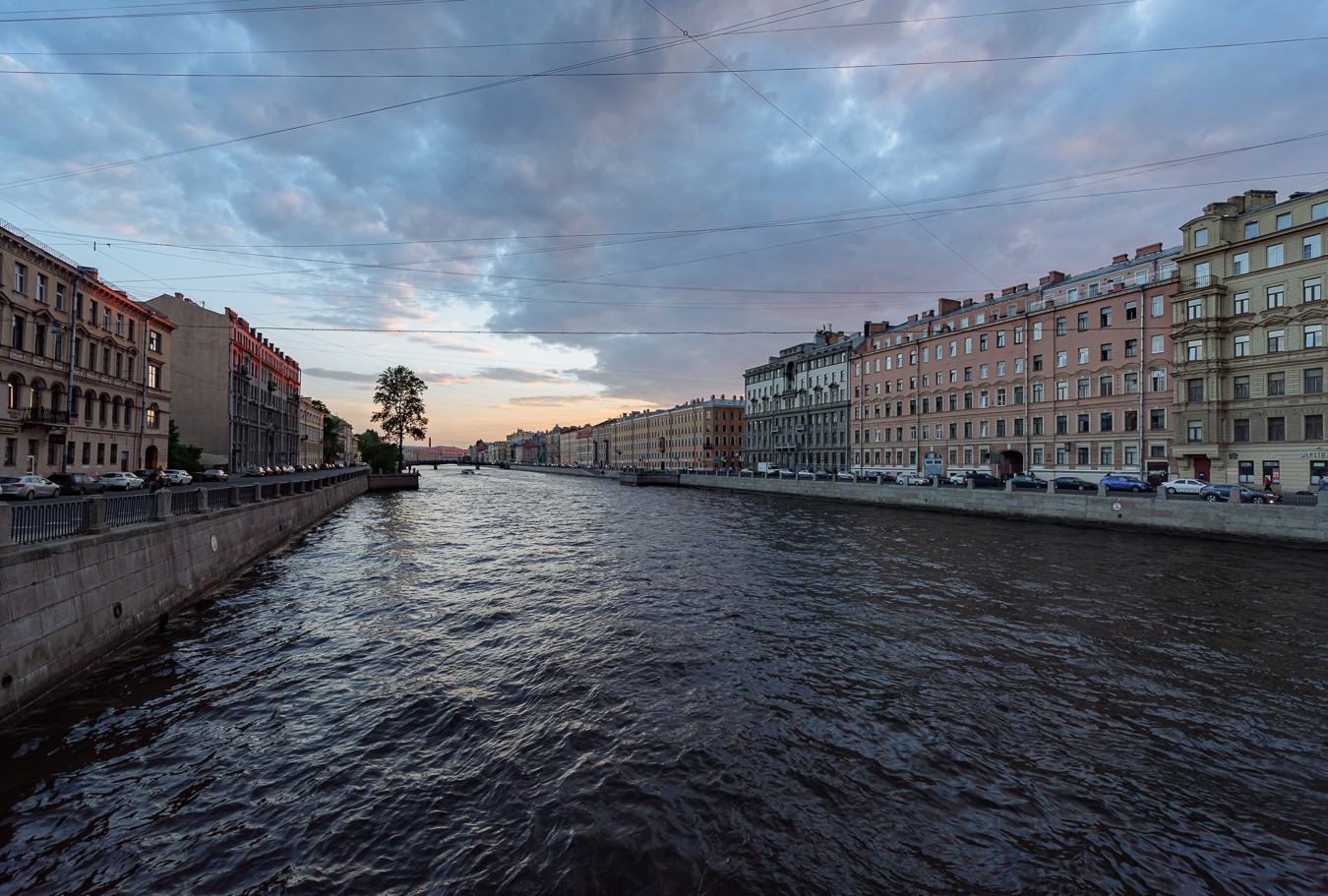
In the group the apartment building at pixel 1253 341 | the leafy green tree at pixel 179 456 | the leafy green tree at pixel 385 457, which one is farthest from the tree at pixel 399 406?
the apartment building at pixel 1253 341

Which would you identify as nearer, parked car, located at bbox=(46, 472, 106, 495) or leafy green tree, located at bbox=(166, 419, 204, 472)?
parked car, located at bbox=(46, 472, 106, 495)

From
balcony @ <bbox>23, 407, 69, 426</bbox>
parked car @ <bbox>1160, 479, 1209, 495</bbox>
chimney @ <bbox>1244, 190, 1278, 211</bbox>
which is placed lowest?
parked car @ <bbox>1160, 479, 1209, 495</bbox>

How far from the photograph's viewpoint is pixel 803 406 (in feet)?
298

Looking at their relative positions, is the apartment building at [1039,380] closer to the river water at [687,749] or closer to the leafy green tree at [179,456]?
the river water at [687,749]

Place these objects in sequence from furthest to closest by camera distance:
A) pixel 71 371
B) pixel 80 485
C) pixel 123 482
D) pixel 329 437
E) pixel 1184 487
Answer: pixel 329 437
pixel 71 371
pixel 1184 487
pixel 123 482
pixel 80 485

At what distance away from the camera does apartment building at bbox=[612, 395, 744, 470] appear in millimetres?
120438

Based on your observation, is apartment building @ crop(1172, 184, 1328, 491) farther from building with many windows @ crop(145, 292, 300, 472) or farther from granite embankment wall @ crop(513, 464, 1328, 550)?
building with many windows @ crop(145, 292, 300, 472)

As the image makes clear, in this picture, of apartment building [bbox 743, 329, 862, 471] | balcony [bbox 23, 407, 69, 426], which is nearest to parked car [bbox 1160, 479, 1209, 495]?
apartment building [bbox 743, 329, 862, 471]

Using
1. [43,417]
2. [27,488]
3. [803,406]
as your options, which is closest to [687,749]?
[27,488]

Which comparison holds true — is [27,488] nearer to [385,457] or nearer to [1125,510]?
[1125,510]

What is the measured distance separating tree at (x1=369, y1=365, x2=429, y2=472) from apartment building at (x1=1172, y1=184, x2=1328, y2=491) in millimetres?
94395

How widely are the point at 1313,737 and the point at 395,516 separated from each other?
42766 millimetres

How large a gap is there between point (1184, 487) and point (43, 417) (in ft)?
224

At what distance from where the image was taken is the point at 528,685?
9.59m
